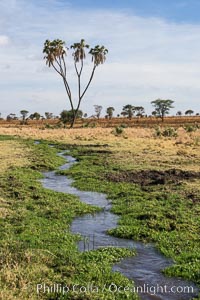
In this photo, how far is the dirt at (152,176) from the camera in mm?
23533

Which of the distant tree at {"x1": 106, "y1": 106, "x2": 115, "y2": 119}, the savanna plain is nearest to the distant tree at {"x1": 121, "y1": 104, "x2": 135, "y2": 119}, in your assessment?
the distant tree at {"x1": 106, "y1": 106, "x2": 115, "y2": 119}

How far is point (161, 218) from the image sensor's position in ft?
51.2

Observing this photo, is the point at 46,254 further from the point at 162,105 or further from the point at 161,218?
the point at 162,105

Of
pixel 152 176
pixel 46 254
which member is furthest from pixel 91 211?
pixel 152 176

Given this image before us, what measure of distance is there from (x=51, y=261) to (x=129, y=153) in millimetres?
27117

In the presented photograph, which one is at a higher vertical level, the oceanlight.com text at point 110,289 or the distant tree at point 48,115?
the distant tree at point 48,115

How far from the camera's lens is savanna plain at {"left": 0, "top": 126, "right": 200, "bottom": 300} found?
Result: 9.84 m

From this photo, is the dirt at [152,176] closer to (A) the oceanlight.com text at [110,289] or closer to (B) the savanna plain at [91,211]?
(B) the savanna plain at [91,211]

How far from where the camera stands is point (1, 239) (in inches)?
480

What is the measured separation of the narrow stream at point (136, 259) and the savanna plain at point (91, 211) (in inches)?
11.2

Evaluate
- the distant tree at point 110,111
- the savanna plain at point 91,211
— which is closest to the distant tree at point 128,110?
the distant tree at point 110,111

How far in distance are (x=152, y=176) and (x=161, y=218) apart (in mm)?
9609

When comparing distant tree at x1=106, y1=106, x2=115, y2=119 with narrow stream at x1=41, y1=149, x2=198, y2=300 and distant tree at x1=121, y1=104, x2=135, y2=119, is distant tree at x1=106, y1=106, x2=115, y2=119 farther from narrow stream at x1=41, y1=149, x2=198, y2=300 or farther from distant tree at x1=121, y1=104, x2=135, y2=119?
narrow stream at x1=41, y1=149, x2=198, y2=300

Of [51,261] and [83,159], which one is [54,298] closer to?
[51,261]
